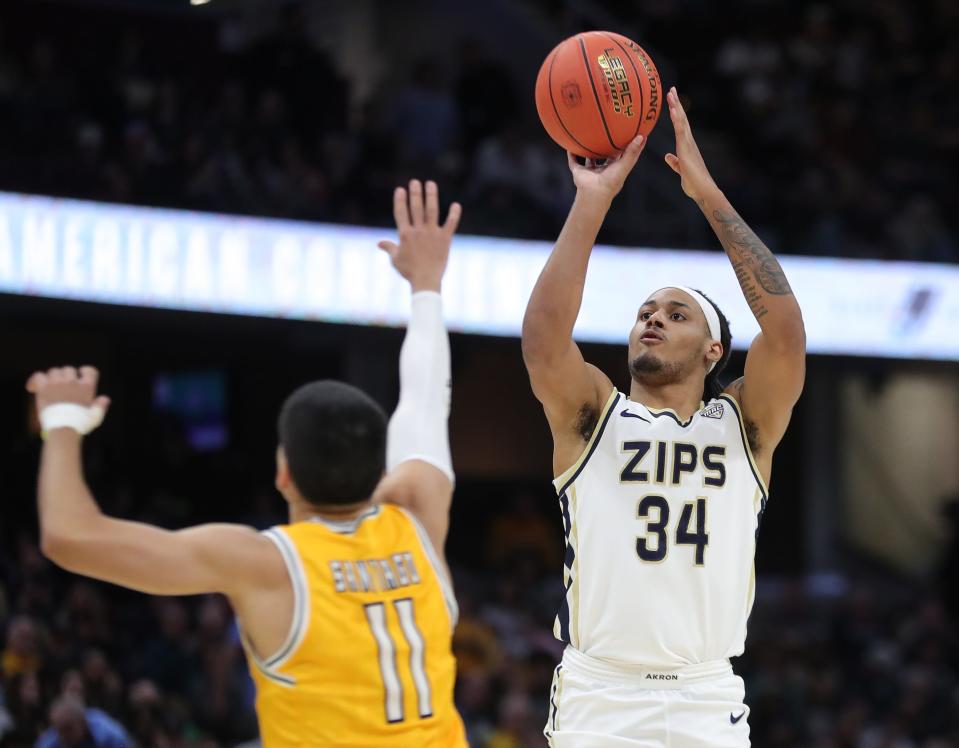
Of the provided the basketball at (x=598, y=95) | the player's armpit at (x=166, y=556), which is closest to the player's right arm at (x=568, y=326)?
the basketball at (x=598, y=95)

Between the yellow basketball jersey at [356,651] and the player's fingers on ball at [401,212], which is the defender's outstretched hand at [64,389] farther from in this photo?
the player's fingers on ball at [401,212]

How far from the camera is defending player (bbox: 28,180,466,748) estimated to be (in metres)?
3.13

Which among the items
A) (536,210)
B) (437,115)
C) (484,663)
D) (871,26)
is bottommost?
(484,663)

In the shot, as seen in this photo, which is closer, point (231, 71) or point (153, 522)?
point (153, 522)

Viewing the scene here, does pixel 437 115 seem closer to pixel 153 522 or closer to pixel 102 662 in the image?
pixel 153 522

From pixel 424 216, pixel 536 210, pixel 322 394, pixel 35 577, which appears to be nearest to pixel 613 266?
pixel 536 210

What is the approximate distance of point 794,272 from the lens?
512 inches

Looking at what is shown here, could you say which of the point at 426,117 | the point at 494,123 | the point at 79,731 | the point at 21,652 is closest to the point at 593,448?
the point at 79,731

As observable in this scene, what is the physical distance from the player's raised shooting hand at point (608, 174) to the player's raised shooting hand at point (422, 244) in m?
0.39

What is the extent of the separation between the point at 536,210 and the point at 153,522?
4176 mm

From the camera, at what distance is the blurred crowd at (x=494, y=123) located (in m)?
11.9

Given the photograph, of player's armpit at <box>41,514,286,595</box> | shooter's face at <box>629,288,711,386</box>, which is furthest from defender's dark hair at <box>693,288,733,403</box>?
player's armpit at <box>41,514,286,595</box>

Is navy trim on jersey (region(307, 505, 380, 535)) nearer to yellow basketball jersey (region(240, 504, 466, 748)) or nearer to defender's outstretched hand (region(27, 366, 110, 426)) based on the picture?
yellow basketball jersey (region(240, 504, 466, 748))

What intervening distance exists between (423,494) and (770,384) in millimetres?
1326
